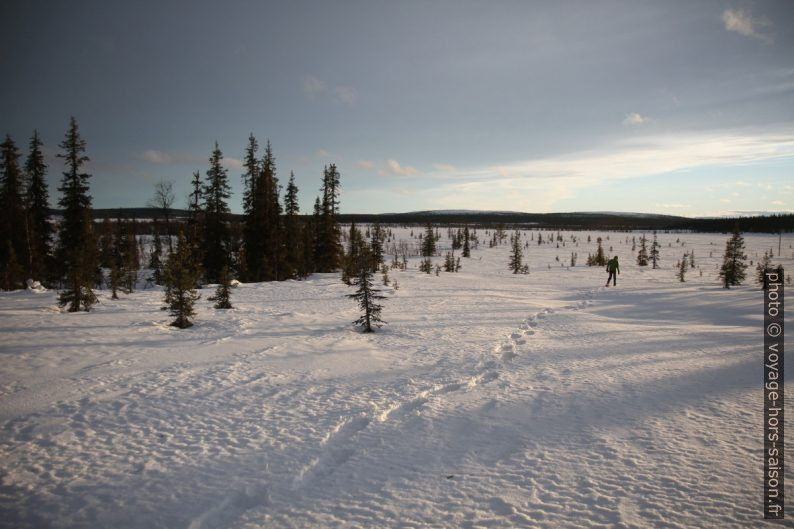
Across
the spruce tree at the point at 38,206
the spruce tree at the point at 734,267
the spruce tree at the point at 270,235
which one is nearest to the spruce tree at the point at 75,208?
the spruce tree at the point at 38,206

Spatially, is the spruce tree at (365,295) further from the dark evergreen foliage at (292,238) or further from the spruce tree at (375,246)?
the dark evergreen foliage at (292,238)

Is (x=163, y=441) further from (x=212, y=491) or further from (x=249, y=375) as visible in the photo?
(x=249, y=375)

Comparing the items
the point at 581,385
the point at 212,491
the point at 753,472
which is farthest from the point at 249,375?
the point at 753,472

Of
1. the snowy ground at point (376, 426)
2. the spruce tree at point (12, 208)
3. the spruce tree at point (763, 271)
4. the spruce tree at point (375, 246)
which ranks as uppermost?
the spruce tree at point (12, 208)

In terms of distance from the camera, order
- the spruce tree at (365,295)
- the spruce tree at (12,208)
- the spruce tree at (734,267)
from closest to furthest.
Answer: the spruce tree at (365,295), the spruce tree at (734,267), the spruce tree at (12,208)

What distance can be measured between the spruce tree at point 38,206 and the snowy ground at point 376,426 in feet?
79.5

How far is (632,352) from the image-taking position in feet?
30.6

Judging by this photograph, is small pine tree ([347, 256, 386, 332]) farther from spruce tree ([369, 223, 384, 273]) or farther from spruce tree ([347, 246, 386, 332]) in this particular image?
spruce tree ([369, 223, 384, 273])

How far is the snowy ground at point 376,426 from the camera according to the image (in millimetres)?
3828

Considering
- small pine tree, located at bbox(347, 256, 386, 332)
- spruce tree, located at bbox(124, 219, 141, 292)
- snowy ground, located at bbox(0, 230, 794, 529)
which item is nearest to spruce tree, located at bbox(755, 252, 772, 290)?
snowy ground, located at bbox(0, 230, 794, 529)

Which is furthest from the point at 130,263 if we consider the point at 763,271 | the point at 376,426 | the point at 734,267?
the point at 763,271

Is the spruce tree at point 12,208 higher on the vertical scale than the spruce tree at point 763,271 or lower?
higher

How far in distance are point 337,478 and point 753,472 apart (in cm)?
519

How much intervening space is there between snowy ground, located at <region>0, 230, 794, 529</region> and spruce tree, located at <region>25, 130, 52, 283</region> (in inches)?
954
